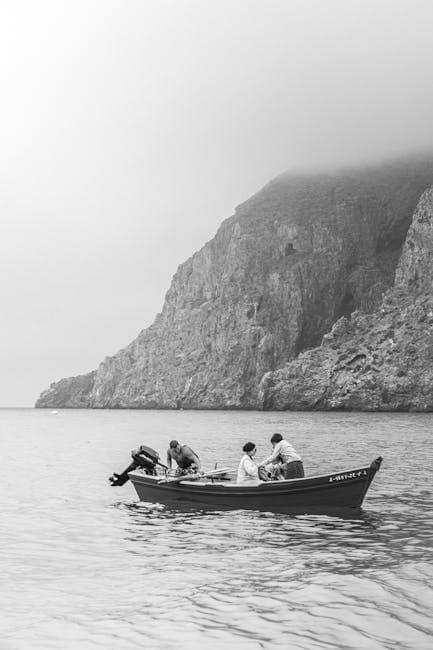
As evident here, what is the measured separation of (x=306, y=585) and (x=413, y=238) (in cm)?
18931

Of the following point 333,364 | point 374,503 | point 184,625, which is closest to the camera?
point 184,625

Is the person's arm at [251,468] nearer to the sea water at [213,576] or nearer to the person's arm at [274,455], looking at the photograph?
the person's arm at [274,455]

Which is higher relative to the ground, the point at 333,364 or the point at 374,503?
the point at 333,364

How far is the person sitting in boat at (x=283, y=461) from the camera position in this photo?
26453mm

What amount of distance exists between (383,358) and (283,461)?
152m

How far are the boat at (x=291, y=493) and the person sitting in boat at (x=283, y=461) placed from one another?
1.04 m

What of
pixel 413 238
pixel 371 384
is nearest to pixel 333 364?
pixel 371 384

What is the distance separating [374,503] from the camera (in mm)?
28047

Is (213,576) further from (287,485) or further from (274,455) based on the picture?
(274,455)

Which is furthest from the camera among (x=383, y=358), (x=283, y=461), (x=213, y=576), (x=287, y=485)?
(x=383, y=358)

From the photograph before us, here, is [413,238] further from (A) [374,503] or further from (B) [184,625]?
(B) [184,625]

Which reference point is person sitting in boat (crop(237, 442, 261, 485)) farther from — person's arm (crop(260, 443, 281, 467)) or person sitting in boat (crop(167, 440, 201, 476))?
person sitting in boat (crop(167, 440, 201, 476))

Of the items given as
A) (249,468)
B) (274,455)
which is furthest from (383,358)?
(249,468)

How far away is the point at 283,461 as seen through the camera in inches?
1064
